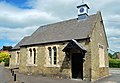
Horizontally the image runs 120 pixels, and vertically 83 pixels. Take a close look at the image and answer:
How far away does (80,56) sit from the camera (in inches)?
736

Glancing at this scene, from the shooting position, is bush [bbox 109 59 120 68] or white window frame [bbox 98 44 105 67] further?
bush [bbox 109 59 120 68]

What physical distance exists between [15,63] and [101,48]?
1824 centimetres

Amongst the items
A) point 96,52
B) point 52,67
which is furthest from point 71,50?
point 52,67

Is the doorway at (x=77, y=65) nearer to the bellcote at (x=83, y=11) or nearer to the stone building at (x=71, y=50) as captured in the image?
the stone building at (x=71, y=50)

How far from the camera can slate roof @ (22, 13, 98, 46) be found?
19312 mm

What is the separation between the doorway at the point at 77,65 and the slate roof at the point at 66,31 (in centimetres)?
216

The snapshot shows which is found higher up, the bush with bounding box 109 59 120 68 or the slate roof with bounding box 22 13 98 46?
the slate roof with bounding box 22 13 98 46

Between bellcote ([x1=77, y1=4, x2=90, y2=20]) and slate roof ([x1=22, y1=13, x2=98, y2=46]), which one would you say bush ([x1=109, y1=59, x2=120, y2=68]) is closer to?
slate roof ([x1=22, y1=13, x2=98, y2=46])

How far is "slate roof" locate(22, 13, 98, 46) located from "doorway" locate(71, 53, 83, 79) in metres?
2.16

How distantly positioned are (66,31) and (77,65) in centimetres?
511

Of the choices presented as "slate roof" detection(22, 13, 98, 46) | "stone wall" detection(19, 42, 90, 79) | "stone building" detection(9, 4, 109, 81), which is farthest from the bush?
"stone wall" detection(19, 42, 90, 79)

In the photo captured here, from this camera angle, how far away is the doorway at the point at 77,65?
18.5 m

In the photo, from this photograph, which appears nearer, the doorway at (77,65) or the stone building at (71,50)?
the stone building at (71,50)

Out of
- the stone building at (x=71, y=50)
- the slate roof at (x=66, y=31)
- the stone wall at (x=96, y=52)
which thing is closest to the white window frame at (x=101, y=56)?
the stone building at (x=71, y=50)
